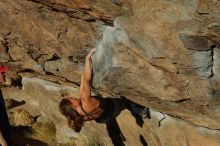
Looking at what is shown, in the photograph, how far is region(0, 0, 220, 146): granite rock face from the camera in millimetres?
5773

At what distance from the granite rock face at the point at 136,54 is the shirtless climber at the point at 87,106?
0.47 ft

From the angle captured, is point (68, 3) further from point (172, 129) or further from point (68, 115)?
point (172, 129)

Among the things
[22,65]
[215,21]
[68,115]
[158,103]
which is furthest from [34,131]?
[215,21]

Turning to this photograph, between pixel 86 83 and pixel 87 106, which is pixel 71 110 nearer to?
pixel 87 106

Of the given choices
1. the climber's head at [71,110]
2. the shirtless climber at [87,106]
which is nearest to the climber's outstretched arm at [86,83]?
the shirtless climber at [87,106]

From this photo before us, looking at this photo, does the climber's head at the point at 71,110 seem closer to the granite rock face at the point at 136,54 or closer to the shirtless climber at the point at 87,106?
the shirtless climber at the point at 87,106

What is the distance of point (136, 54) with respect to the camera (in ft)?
21.6

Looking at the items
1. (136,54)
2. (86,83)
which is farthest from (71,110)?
(136,54)

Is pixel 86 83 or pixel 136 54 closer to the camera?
pixel 136 54

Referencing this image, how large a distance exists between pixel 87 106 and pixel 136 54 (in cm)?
149

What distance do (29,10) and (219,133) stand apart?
3.36m

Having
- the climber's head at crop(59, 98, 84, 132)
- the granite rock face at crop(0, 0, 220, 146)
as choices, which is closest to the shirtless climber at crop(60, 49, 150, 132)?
the climber's head at crop(59, 98, 84, 132)

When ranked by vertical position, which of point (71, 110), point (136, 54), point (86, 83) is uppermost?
point (136, 54)

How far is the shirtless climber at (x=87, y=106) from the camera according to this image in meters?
7.53
